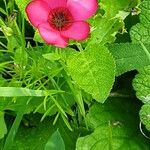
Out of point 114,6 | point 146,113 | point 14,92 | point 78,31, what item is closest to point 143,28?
point 114,6

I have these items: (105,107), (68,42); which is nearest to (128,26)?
(105,107)

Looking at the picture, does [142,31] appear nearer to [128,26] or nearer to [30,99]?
[128,26]

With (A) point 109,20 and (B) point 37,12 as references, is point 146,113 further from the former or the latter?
(B) point 37,12

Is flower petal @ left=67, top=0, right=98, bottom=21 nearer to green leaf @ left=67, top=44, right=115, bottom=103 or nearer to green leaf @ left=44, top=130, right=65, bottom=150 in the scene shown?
green leaf @ left=67, top=44, right=115, bottom=103

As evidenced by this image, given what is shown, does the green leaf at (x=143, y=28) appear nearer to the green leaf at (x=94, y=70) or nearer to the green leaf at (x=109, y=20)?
the green leaf at (x=109, y=20)

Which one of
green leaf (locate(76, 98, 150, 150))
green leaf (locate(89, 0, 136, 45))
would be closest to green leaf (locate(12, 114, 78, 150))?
green leaf (locate(76, 98, 150, 150))

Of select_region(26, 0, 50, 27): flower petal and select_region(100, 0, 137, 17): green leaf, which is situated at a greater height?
select_region(26, 0, 50, 27): flower petal
